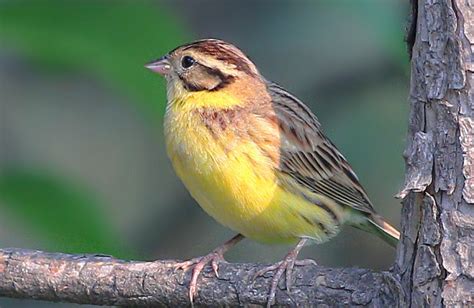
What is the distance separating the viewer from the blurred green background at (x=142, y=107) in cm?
480

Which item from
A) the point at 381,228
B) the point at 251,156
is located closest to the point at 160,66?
the point at 251,156

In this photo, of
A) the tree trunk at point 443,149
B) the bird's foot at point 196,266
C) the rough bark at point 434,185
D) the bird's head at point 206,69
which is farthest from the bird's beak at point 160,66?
the tree trunk at point 443,149

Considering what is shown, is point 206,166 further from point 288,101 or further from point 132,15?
point 132,15

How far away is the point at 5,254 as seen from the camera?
3.89 metres

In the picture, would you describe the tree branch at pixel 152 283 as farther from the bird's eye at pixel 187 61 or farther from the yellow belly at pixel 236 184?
the bird's eye at pixel 187 61

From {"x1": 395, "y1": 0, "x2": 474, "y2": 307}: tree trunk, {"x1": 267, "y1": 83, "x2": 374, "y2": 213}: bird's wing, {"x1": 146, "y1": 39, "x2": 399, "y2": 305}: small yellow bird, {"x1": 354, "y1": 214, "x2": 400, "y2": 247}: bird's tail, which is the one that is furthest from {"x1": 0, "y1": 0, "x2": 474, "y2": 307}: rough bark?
{"x1": 354, "y1": 214, "x2": 400, "y2": 247}: bird's tail

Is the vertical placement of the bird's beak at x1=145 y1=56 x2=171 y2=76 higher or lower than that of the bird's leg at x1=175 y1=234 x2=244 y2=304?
higher

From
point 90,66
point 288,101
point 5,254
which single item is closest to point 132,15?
point 90,66

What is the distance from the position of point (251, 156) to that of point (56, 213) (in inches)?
31.5

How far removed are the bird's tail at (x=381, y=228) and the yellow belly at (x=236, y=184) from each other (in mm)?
286

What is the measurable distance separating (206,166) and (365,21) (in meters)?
0.95

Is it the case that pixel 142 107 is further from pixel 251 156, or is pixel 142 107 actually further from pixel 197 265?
pixel 197 265

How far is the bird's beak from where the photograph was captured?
460cm

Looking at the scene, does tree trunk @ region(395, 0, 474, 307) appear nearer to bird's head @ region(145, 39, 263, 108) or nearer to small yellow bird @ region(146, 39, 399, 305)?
small yellow bird @ region(146, 39, 399, 305)
